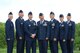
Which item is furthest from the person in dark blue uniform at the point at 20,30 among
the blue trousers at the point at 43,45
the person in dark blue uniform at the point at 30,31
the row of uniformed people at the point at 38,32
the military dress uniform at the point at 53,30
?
the military dress uniform at the point at 53,30

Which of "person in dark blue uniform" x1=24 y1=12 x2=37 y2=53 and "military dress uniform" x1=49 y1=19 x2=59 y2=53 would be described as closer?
"person in dark blue uniform" x1=24 y1=12 x2=37 y2=53

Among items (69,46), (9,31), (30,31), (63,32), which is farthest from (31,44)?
(69,46)

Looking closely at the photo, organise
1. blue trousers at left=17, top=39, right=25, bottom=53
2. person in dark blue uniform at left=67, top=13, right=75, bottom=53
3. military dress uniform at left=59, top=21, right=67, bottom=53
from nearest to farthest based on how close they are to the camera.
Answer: blue trousers at left=17, top=39, right=25, bottom=53 < military dress uniform at left=59, top=21, right=67, bottom=53 < person in dark blue uniform at left=67, top=13, right=75, bottom=53

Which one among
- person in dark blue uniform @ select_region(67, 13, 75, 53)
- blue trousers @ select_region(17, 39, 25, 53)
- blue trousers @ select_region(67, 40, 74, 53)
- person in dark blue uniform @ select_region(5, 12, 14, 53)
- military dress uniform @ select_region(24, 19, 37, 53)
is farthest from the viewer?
blue trousers @ select_region(67, 40, 74, 53)

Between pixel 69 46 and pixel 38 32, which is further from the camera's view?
pixel 69 46

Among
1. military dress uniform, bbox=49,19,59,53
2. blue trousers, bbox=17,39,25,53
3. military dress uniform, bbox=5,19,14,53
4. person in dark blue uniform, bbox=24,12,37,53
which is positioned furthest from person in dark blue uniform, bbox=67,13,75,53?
military dress uniform, bbox=5,19,14,53

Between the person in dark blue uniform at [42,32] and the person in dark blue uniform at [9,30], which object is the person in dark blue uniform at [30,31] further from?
the person in dark blue uniform at [9,30]

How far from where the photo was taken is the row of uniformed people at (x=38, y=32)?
21.0 m

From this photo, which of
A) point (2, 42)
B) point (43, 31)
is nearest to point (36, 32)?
point (43, 31)

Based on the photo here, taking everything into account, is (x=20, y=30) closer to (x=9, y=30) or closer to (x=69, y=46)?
(x=9, y=30)

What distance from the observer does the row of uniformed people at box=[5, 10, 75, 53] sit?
21.0 metres

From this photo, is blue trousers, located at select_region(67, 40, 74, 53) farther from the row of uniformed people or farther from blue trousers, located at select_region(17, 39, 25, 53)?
blue trousers, located at select_region(17, 39, 25, 53)

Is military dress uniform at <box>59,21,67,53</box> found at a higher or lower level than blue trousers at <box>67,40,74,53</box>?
higher

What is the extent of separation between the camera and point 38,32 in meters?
21.2
